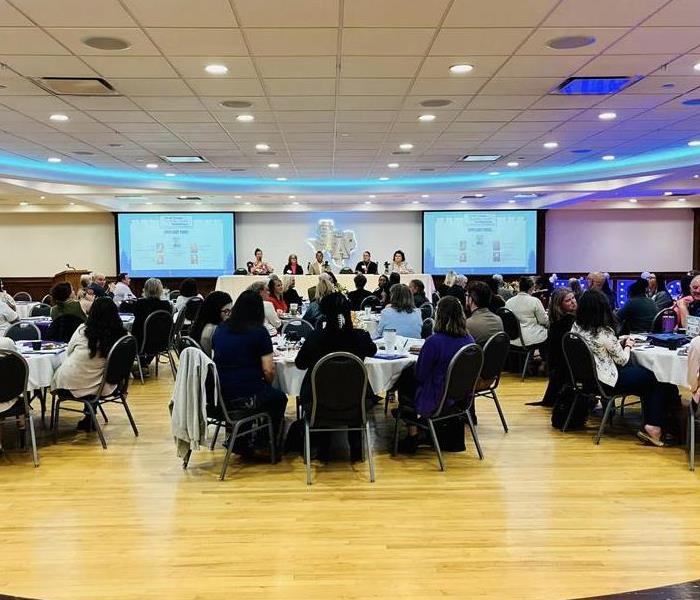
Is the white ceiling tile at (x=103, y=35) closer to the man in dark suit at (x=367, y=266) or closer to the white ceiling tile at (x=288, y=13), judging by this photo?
the white ceiling tile at (x=288, y=13)

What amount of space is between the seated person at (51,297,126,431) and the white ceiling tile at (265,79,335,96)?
8.29ft

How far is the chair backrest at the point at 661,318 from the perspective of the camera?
717cm

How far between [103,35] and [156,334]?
4.22m

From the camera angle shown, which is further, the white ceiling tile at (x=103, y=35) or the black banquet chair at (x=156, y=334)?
the black banquet chair at (x=156, y=334)

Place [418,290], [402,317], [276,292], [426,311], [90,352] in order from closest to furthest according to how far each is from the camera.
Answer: [90,352], [402,317], [276,292], [426,311], [418,290]

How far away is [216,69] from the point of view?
5.48 m

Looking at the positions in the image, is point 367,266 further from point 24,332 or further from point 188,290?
point 24,332

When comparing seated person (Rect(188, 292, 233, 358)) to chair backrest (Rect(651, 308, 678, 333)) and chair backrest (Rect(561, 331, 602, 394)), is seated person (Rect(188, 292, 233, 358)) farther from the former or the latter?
chair backrest (Rect(651, 308, 678, 333))

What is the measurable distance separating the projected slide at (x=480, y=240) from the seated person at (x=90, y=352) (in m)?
13.3

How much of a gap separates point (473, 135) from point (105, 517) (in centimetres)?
668

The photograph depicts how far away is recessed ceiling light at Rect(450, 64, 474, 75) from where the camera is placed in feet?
17.9

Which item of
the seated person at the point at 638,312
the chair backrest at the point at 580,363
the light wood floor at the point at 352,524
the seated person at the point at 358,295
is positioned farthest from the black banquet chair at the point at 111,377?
the seated person at the point at 638,312

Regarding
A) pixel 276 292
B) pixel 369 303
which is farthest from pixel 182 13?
pixel 369 303

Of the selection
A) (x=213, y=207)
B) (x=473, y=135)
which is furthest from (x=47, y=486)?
(x=213, y=207)
